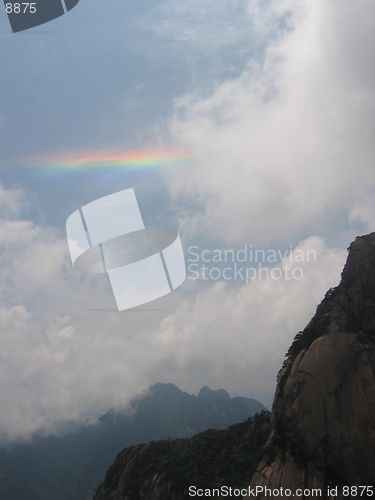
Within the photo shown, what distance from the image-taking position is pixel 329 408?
37000 mm

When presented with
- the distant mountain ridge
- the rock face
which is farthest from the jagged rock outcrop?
the rock face

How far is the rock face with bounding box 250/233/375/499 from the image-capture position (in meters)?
34.8

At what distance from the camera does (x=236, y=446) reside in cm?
5428

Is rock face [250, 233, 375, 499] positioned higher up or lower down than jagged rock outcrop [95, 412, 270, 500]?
higher up

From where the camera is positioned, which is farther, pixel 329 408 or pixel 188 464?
pixel 188 464

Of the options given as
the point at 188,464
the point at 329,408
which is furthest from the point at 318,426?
the point at 188,464

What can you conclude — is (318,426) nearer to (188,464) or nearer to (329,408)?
(329,408)

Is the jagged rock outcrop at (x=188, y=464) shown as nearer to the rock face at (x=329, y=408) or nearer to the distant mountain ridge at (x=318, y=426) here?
the distant mountain ridge at (x=318, y=426)

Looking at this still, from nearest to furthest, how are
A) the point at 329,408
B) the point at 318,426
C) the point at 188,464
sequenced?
the point at 318,426
the point at 329,408
the point at 188,464

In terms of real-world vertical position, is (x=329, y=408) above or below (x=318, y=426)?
above

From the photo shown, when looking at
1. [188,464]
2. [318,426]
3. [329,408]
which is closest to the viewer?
[318,426]

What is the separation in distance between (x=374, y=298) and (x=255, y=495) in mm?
27377

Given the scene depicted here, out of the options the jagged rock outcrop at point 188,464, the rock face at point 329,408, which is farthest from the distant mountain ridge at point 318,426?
the jagged rock outcrop at point 188,464

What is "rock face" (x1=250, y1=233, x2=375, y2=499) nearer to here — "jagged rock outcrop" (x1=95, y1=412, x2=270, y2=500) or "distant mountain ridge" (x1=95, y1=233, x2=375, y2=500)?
"distant mountain ridge" (x1=95, y1=233, x2=375, y2=500)
